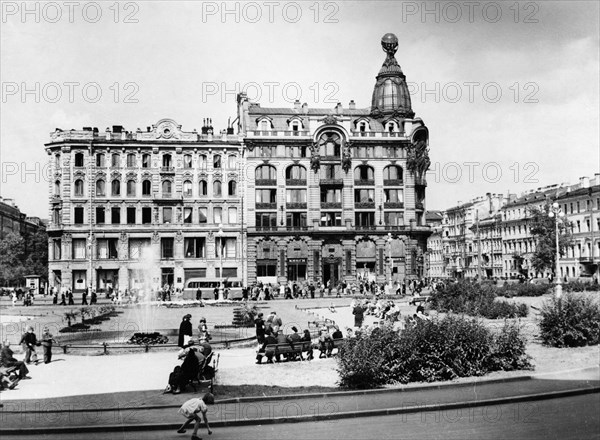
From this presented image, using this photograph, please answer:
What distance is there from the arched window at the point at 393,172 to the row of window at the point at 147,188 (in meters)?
17.4

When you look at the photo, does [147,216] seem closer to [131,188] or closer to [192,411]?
[131,188]

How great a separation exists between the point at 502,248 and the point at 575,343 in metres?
89.0

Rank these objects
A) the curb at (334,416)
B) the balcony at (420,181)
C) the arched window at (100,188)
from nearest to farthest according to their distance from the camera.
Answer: the curb at (334,416) → the arched window at (100,188) → the balcony at (420,181)

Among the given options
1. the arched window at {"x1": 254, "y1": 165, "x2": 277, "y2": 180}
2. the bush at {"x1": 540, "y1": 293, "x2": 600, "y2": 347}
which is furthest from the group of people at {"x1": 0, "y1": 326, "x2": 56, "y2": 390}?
the arched window at {"x1": 254, "y1": 165, "x2": 277, "y2": 180}

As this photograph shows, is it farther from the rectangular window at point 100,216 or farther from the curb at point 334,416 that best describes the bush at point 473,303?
the rectangular window at point 100,216

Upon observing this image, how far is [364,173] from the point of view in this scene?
74812mm

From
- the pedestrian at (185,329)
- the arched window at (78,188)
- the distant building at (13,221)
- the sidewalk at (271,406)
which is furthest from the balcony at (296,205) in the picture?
the sidewalk at (271,406)

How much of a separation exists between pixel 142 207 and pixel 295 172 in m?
17.5

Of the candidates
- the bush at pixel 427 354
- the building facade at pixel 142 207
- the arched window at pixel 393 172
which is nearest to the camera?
the bush at pixel 427 354

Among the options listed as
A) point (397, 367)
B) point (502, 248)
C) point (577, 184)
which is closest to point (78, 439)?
point (397, 367)

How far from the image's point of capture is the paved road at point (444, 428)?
44.5 ft

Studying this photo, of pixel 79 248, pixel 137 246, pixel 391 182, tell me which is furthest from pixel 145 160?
pixel 391 182

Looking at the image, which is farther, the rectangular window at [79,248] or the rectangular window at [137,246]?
the rectangular window at [137,246]

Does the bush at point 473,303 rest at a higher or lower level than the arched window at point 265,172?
lower
